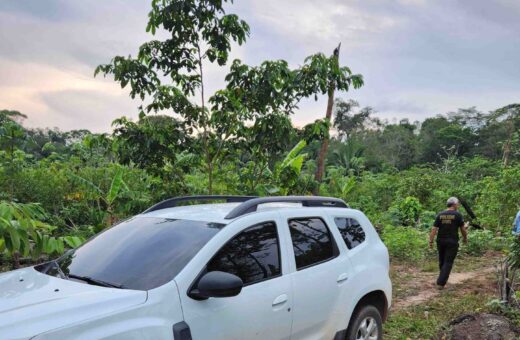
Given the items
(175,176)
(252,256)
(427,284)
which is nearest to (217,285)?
(252,256)

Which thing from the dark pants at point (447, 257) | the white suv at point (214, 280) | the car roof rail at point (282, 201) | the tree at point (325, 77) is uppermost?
the tree at point (325, 77)

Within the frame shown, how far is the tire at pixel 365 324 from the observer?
14.2ft

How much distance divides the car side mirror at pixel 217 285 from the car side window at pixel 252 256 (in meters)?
0.25

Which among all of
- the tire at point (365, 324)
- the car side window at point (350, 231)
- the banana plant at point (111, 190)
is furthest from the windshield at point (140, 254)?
the banana plant at point (111, 190)

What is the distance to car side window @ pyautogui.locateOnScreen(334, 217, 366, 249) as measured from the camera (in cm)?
449

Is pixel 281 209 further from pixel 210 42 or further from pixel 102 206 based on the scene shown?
pixel 102 206

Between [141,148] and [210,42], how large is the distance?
6.55 ft

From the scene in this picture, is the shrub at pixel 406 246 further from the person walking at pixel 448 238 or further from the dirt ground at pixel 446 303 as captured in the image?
the person walking at pixel 448 238

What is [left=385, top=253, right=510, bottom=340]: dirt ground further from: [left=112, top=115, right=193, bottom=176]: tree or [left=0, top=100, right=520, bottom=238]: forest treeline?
[left=112, top=115, right=193, bottom=176]: tree

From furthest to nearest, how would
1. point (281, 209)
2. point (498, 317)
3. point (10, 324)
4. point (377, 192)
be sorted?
point (377, 192), point (498, 317), point (281, 209), point (10, 324)

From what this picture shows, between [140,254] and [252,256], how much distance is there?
80cm

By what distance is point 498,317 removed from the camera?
19.0ft

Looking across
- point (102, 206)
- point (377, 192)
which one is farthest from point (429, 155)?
point (102, 206)

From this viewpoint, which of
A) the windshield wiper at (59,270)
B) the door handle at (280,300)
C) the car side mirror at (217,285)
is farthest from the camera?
the door handle at (280,300)
